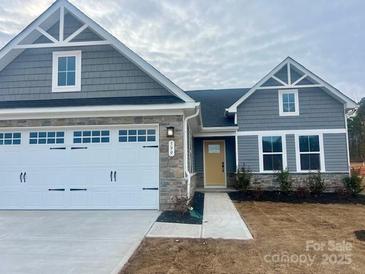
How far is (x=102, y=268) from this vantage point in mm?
3959

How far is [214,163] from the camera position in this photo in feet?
47.1

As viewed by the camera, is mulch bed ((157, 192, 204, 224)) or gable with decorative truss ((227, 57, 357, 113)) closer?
mulch bed ((157, 192, 204, 224))

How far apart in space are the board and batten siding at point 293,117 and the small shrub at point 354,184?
A: 228 cm

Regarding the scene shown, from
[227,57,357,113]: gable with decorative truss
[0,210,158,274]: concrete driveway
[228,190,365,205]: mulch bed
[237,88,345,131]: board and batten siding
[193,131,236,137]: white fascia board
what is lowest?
[228,190,365,205]: mulch bed

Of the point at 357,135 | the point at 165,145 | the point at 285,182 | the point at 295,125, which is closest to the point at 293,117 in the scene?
the point at 295,125

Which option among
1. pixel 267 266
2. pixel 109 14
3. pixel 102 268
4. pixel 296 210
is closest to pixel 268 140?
pixel 296 210

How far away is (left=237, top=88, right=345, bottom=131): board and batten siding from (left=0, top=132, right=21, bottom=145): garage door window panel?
28.8 feet

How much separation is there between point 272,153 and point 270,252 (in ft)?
28.6

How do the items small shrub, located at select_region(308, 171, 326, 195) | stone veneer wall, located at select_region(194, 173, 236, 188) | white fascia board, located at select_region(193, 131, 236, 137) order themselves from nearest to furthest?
small shrub, located at select_region(308, 171, 326, 195), white fascia board, located at select_region(193, 131, 236, 137), stone veneer wall, located at select_region(194, 173, 236, 188)

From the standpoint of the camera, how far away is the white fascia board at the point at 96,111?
26.3 ft

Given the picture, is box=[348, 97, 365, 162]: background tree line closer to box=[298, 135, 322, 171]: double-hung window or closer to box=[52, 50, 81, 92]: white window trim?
box=[298, 135, 322, 171]: double-hung window

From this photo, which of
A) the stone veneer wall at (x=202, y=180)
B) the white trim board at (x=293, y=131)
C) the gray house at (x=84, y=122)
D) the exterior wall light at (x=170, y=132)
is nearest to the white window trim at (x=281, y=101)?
the white trim board at (x=293, y=131)

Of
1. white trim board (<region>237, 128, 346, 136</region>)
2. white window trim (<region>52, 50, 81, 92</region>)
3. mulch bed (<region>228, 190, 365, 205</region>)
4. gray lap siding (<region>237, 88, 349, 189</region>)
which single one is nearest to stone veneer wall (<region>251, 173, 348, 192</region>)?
gray lap siding (<region>237, 88, 349, 189</region>)

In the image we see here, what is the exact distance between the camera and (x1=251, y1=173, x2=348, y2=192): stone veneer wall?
12.5 meters
